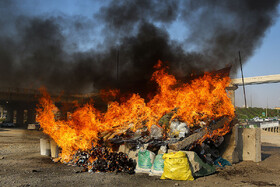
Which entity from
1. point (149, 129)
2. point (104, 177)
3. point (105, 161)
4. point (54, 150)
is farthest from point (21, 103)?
point (104, 177)

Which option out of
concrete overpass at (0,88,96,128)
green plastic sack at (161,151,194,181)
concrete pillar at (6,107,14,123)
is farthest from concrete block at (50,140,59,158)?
concrete pillar at (6,107,14,123)

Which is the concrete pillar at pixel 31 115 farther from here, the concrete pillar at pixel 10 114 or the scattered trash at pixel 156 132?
the scattered trash at pixel 156 132

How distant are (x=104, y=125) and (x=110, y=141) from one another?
1.17 metres

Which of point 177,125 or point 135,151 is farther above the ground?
point 177,125

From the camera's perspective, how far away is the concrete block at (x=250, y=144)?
8.16 m

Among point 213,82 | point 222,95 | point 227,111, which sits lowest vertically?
point 227,111

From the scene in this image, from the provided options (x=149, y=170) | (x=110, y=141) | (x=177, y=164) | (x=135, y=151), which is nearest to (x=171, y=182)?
(x=177, y=164)

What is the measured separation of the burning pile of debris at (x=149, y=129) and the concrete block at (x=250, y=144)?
2.03ft

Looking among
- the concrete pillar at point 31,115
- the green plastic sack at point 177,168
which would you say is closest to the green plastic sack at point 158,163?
the green plastic sack at point 177,168

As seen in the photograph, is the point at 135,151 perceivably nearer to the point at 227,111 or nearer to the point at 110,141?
the point at 110,141

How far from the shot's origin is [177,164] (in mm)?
5652

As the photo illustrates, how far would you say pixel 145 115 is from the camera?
8.62 meters

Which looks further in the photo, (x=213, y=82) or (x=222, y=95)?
(x=213, y=82)

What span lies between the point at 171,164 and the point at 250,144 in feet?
14.0
